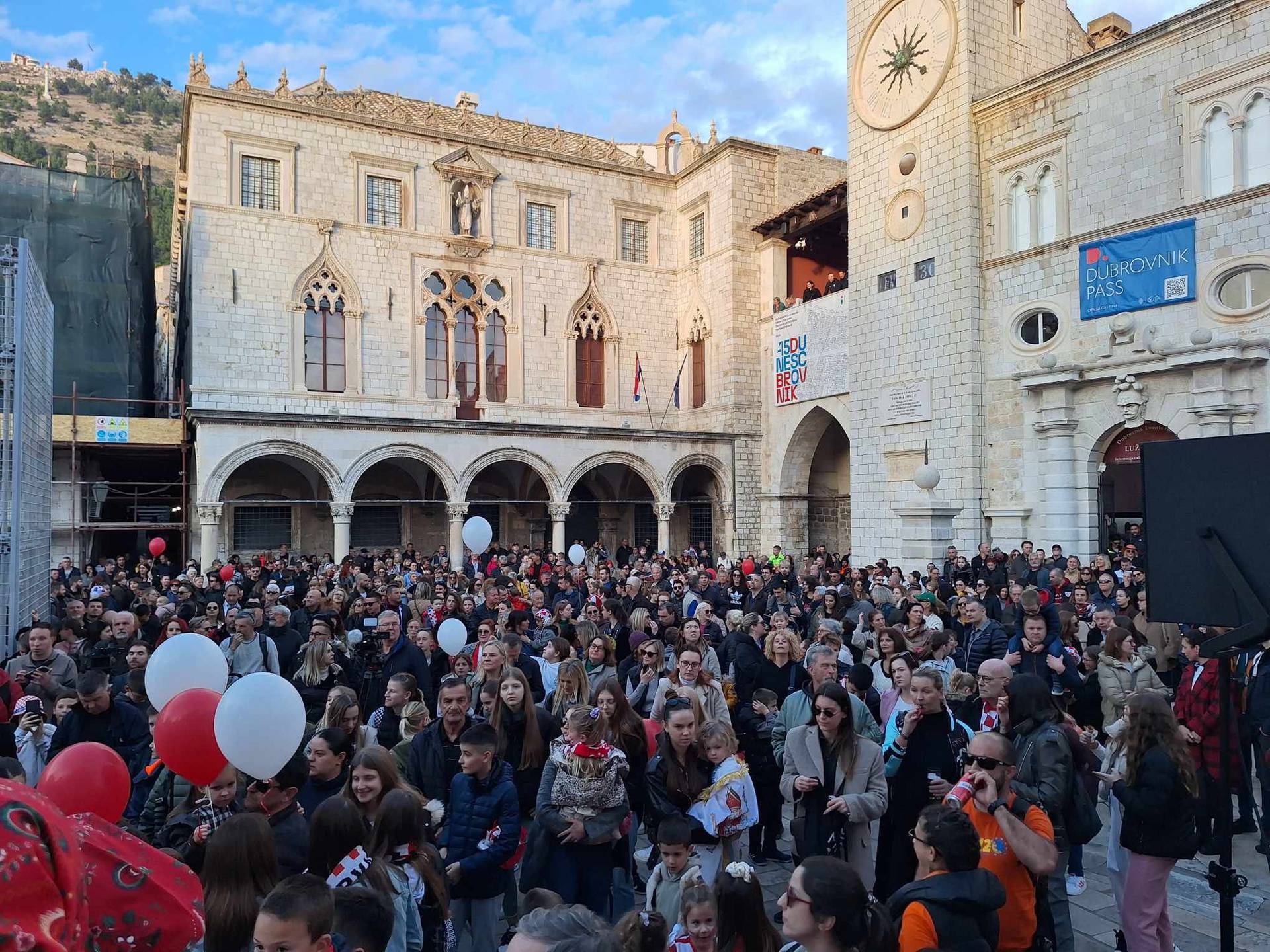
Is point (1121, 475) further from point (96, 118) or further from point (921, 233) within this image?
point (96, 118)

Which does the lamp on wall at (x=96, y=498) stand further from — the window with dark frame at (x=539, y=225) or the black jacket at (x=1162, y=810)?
the black jacket at (x=1162, y=810)

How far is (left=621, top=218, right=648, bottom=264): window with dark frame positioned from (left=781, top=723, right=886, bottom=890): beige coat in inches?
937

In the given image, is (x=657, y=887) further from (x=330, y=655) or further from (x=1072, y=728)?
(x=330, y=655)

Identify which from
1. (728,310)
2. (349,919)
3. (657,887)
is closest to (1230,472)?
(657,887)

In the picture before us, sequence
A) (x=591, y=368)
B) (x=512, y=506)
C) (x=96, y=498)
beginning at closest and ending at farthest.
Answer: (x=96, y=498) → (x=591, y=368) → (x=512, y=506)

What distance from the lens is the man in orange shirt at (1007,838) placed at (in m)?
3.09

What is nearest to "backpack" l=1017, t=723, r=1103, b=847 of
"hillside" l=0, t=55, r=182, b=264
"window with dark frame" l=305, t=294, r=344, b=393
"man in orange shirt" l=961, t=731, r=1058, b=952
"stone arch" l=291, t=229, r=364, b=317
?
"man in orange shirt" l=961, t=731, r=1058, b=952

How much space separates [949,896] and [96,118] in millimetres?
97562

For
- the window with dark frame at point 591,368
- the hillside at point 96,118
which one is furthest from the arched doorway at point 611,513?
the hillside at point 96,118

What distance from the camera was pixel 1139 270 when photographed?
1491 cm

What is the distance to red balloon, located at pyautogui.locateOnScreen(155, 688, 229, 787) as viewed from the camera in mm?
3592

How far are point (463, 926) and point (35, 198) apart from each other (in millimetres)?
25073

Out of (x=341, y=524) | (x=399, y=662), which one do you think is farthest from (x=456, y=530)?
(x=399, y=662)

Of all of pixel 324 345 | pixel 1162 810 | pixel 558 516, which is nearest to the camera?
pixel 1162 810
